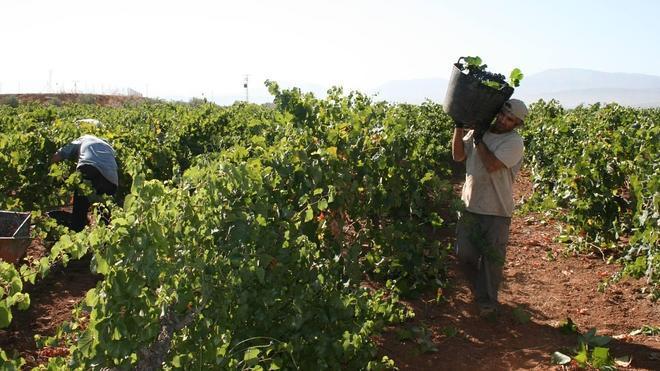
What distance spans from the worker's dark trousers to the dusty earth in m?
0.44

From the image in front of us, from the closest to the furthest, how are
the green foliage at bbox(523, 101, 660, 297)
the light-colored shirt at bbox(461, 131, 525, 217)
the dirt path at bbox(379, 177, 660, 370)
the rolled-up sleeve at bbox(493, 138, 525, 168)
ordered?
the dirt path at bbox(379, 177, 660, 370)
the rolled-up sleeve at bbox(493, 138, 525, 168)
the light-colored shirt at bbox(461, 131, 525, 217)
the green foliage at bbox(523, 101, 660, 297)

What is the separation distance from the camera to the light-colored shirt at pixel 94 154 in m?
6.48

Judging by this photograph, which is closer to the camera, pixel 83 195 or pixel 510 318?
pixel 510 318

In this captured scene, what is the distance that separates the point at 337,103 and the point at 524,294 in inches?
91.9

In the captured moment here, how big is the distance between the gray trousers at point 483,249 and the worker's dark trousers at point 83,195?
363cm

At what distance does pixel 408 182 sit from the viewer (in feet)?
16.9

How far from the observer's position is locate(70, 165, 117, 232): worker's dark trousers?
21.3 feet

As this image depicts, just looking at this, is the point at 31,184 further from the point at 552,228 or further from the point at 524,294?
the point at 552,228

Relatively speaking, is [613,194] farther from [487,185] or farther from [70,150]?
[70,150]

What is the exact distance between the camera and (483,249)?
15.4 ft

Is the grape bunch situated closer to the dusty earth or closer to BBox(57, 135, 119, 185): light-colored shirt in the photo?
the dusty earth

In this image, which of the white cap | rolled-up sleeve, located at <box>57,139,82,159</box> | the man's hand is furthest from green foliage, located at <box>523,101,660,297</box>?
rolled-up sleeve, located at <box>57,139,82,159</box>

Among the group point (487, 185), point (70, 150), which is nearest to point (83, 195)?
point (70, 150)

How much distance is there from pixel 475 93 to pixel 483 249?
1106 millimetres
